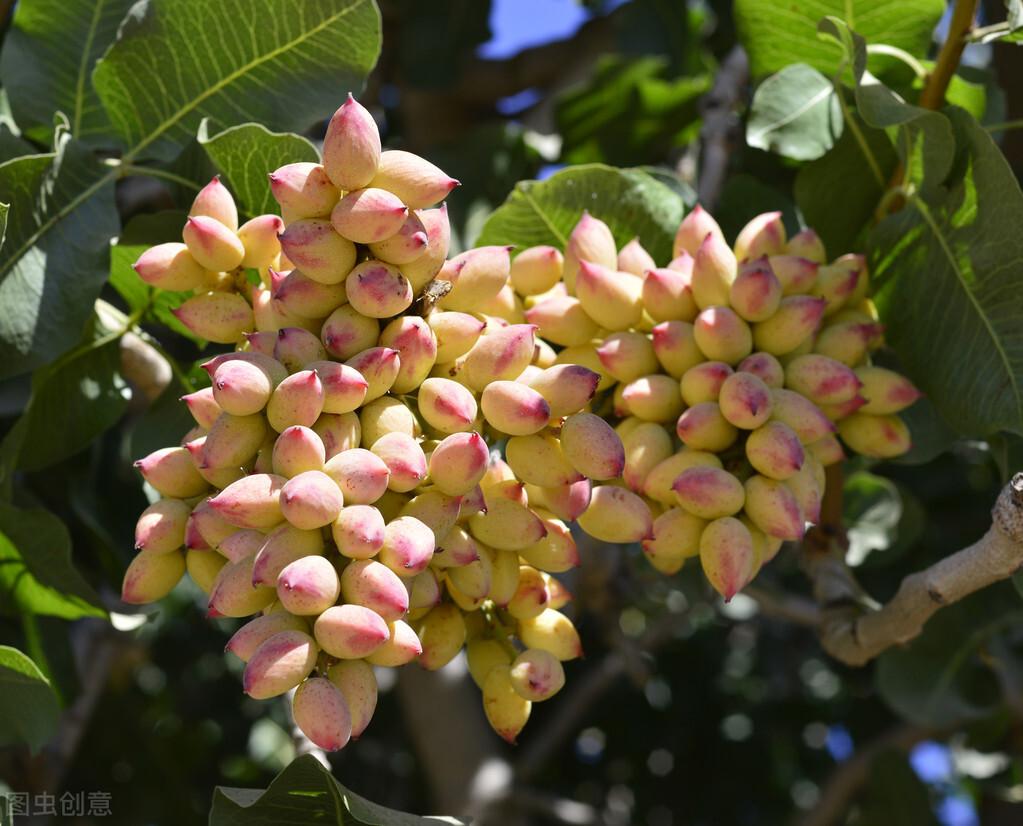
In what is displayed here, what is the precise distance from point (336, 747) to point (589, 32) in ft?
6.83

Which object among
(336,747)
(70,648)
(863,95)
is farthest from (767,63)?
(70,648)

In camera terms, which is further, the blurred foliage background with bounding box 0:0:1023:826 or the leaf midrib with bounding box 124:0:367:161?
the blurred foliage background with bounding box 0:0:1023:826

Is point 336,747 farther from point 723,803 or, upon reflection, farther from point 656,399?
point 723,803

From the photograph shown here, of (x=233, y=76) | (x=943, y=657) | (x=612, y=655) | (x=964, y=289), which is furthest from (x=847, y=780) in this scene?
(x=233, y=76)

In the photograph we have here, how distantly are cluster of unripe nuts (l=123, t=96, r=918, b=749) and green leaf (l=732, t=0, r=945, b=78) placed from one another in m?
0.27

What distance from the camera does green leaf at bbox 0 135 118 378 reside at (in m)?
1.01

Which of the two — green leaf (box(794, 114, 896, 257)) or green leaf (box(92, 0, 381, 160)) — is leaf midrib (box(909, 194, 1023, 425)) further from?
green leaf (box(92, 0, 381, 160))

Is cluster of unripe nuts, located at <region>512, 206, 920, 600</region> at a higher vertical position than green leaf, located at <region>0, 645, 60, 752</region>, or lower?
higher

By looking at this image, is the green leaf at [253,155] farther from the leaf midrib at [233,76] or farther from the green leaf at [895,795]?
the green leaf at [895,795]

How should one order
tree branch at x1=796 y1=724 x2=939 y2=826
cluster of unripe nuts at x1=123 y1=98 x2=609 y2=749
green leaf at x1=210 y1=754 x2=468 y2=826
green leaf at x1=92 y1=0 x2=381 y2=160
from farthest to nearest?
tree branch at x1=796 y1=724 x2=939 y2=826, green leaf at x1=92 y1=0 x2=381 y2=160, green leaf at x1=210 y1=754 x2=468 y2=826, cluster of unripe nuts at x1=123 y1=98 x2=609 y2=749

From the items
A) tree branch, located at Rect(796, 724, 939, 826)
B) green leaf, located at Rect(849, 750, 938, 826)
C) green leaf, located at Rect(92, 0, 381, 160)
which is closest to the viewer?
green leaf, located at Rect(92, 0, 381, 160)

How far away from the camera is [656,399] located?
959 mm

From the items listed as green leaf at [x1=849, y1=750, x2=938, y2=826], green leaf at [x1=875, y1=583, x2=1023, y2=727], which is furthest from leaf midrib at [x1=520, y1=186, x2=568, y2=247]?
green leaf at [x1=849, y1=750, x2=938, y2=826]

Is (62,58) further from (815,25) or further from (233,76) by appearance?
(815,25)
